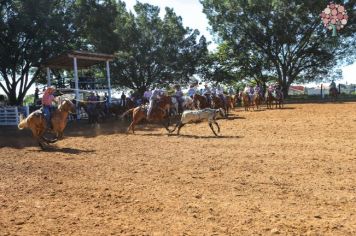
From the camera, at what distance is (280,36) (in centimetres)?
4388

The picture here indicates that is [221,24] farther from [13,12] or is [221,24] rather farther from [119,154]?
[119,154]

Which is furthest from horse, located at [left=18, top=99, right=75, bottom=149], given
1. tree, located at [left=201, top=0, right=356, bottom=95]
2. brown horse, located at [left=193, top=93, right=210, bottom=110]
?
tree, located at [left=201, top=0, right=356, bottom=95]

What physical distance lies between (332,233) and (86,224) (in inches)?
140

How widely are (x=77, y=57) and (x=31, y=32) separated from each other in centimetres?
399

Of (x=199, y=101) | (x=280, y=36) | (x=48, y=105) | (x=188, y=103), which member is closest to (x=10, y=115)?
(x=188, y=103)

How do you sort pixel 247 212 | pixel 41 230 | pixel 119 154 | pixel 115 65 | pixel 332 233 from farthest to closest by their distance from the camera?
pixel 115 65 < pixel 119 154 < pixel 247 212 < pixel 41 230 < pixel 332 233

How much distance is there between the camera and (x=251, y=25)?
44.7 metres

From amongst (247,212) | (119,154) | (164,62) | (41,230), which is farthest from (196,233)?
(164,62)

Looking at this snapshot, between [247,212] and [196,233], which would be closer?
[196,233]

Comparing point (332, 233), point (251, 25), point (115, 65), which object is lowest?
point (332, 233)

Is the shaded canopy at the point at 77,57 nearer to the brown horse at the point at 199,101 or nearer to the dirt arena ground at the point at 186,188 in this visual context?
the brown horse at the point at 199,101

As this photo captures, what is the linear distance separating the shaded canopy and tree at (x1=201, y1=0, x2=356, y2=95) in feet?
58.6

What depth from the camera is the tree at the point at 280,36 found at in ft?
141

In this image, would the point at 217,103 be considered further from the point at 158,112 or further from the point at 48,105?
the point at 48,105
